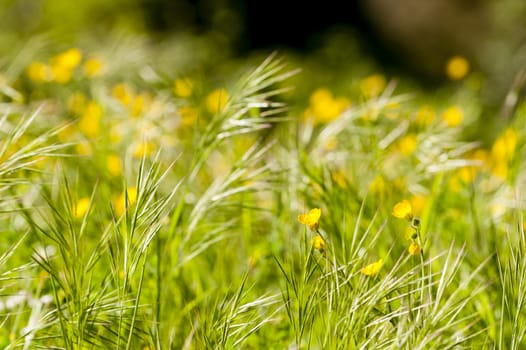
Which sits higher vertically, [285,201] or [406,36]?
[285,201]

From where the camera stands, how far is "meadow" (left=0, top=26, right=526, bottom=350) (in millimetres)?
1457

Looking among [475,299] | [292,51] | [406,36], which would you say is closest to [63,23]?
[292,51]

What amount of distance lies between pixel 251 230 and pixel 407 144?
2.10 feet

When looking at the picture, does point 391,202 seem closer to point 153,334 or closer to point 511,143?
point 511,143

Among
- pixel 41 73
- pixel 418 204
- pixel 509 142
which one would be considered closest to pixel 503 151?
pixel 509 142

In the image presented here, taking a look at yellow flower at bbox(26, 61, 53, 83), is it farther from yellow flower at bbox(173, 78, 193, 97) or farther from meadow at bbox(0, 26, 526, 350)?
yellow flower at bbox(173, 78, 193, 97)

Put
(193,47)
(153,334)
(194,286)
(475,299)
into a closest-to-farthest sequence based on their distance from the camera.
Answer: (153,334) < (475,299) < (194,286) < (193,47)

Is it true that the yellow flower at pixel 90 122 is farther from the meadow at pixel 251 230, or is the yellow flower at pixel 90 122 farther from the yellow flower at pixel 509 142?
the yellow flower at pixel 509 142

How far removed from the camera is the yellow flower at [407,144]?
241 centimetres

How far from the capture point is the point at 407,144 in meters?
2.56

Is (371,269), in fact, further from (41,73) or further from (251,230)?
(41,73)

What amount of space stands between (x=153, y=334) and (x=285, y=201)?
731mm

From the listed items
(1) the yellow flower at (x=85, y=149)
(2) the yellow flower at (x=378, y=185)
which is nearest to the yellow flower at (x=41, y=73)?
(1) the yellow flower at (x=85, y=149)

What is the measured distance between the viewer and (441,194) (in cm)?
214
